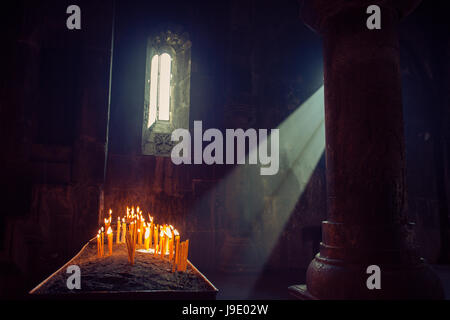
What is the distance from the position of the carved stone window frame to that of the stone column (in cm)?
334

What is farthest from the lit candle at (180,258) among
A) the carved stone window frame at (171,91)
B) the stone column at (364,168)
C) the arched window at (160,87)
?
the arched window at (160,87)

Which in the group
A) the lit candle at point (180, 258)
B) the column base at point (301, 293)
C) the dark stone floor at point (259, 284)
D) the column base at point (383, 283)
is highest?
the lit candle at point (180, 258)

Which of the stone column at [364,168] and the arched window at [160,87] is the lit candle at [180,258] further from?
the arched window at [160,87]

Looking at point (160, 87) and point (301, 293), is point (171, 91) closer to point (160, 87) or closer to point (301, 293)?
point (160, 87)

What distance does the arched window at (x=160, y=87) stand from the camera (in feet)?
21.0

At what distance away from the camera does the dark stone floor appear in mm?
4274

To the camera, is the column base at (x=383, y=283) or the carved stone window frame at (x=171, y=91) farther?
the carved stone window frame at (x=171, y=91)

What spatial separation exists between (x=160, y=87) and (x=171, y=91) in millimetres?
234

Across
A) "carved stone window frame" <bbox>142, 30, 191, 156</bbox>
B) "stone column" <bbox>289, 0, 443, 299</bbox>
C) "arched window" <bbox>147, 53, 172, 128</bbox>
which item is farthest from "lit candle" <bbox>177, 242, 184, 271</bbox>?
"arched window" <bbox>147, 53, 172, 128</bbox>

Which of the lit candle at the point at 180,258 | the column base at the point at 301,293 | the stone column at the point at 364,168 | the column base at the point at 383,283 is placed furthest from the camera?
the column base at the point at 301,293

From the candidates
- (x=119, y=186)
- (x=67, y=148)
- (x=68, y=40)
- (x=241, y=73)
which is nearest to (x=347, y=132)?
(x=241, y=73)

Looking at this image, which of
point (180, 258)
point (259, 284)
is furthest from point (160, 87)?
point (180, 258)

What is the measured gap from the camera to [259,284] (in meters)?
4.96

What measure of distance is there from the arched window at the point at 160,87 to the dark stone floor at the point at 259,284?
128 inches
